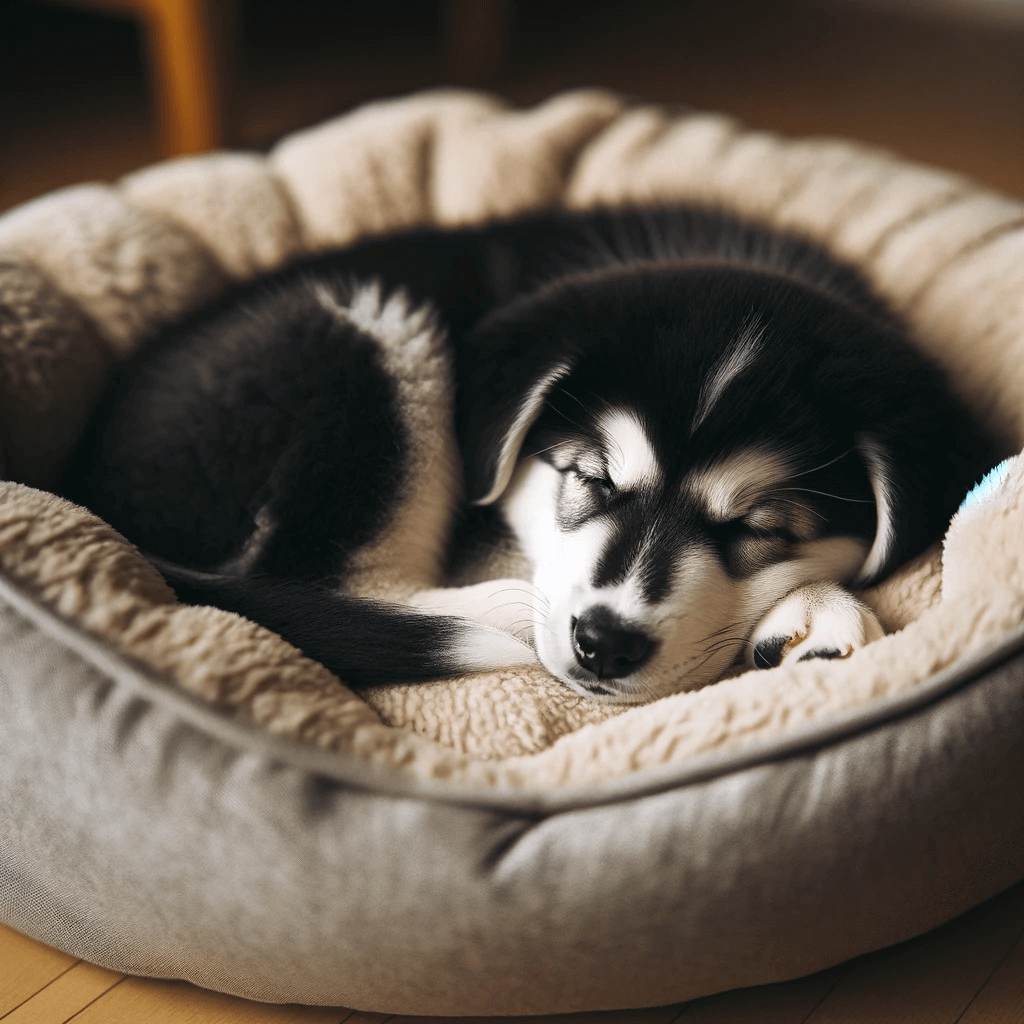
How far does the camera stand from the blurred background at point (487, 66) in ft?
11.7

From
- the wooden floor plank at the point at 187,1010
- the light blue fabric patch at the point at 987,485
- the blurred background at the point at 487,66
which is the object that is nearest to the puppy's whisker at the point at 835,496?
the light blue fabric patch at the point at 987,485

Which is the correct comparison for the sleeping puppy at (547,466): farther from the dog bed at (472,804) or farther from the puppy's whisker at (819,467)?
the dog bed at (472,804)

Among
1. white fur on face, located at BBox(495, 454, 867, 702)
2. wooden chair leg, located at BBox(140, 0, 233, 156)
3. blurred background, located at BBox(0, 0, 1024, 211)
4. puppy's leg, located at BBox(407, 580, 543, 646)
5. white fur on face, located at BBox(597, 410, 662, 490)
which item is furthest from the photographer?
blurred background, located at BBox(0, 0, 1024, 211)

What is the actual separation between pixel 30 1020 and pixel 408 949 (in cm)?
57

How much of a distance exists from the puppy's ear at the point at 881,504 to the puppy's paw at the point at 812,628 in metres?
0.08

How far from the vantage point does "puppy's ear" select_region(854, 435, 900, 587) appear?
1.69 meters

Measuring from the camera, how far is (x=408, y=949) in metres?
1.31

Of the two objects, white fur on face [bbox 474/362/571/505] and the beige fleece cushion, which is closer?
the beige fleece cushion

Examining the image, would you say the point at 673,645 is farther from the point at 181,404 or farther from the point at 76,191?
the point at 76,191

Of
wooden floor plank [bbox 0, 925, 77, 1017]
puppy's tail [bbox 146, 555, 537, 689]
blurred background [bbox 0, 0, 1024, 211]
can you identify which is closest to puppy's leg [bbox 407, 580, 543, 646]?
puppy's tail [bbox 146, 555, 537, 689]

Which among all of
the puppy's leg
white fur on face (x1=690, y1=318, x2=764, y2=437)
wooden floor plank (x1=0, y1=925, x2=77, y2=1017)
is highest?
white fur on face (x1=690, y1=318, x2=764, y2=437)

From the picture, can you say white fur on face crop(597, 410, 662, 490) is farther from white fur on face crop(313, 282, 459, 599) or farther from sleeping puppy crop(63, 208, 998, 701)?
white fur on face crop(313, 282, 459, 599)

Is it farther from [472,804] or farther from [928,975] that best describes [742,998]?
[472,804]

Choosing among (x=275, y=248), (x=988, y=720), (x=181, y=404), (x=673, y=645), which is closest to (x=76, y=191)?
(x=275, y=248)
